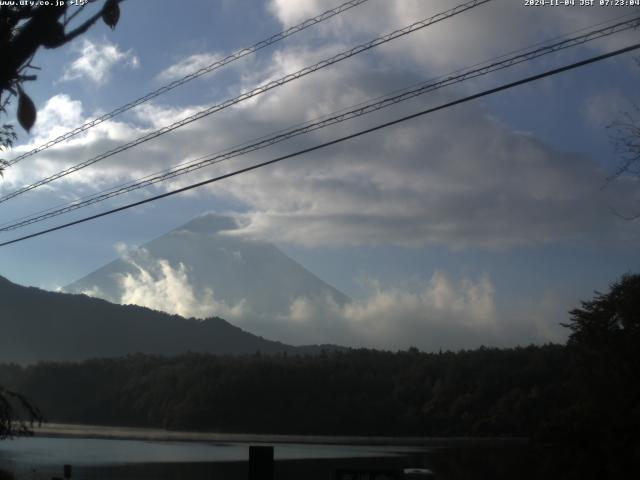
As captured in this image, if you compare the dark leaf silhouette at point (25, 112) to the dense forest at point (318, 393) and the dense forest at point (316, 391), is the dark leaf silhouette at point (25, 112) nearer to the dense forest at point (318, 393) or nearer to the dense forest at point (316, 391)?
the dense forest at point (316, 391)

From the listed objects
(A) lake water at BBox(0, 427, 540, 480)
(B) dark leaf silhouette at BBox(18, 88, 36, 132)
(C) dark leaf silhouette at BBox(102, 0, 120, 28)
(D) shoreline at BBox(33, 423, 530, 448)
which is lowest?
(A) lake water at BBox(0, 427, 540, 480)

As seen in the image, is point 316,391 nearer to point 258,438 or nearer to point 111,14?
point 258,438

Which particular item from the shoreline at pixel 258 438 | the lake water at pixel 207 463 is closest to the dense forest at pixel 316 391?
the shoreline at pixel 258 438

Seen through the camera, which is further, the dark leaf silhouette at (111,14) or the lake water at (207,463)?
the lake water at (207,463)

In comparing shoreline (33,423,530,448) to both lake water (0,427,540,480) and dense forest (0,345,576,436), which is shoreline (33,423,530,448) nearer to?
dense forest (0,345,576,436)

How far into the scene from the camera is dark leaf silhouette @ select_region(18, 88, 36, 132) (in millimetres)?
5543

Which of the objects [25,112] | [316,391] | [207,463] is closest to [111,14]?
[25,112]

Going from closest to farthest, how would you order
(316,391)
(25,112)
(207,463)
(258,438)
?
(25,112) → (207,463) → (258,438) → (316,391)

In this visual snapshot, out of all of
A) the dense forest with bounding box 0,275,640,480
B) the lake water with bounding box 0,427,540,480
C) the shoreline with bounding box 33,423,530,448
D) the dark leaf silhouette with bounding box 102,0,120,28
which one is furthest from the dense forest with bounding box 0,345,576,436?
the dark leaf silhouette with bounding box 102,0,120,28

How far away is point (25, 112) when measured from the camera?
5.56 meters

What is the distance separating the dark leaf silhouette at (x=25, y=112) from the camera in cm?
554

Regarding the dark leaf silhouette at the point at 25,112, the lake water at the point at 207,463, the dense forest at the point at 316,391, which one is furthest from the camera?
the dense forest at the point at 316,391

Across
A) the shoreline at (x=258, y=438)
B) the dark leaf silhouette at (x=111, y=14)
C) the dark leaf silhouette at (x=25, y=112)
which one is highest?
the shoreline at (x=258, y=438)

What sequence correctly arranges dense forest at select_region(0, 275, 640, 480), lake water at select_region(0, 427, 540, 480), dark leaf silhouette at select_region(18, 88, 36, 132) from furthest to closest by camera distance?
dense forest at select_region(0, 275, 640, 480)
lake water at select_region(0, 427, 540, 480)
dark leaf silhouette at select_region(18, 88, 36, 132)
